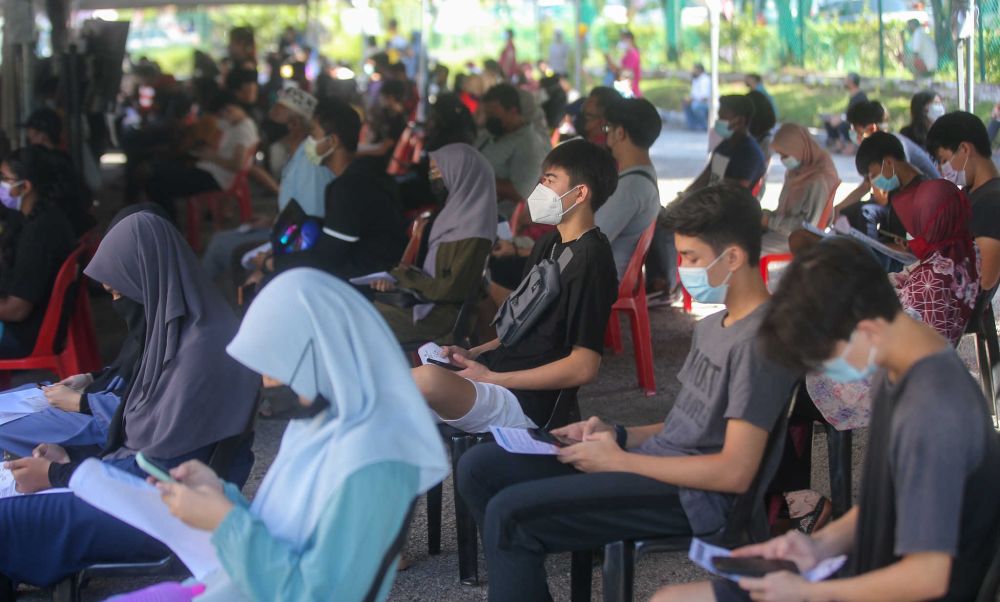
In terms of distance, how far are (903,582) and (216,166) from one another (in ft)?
27.5

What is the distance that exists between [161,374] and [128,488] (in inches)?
30.9

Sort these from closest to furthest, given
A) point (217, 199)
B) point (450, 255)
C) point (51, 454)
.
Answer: point (51, 454), point (450, 255), point (217, 199)

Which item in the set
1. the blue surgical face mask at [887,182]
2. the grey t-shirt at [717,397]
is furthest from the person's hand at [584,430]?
the blue surgical face mask at [887,182]

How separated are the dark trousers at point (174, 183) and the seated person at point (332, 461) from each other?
7.47 meters

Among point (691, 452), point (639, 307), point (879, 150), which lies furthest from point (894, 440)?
point (639, 307)

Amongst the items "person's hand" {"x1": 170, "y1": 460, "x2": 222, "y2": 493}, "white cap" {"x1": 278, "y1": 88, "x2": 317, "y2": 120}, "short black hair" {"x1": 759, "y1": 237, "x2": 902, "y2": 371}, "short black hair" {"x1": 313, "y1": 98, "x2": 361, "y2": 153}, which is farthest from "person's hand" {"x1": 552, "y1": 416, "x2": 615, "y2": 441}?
"white cap" {"x1": 278, "y1": 88, "x2": 317, "y2": 120}

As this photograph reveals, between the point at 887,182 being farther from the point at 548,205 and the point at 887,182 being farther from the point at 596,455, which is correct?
the point at 596,455

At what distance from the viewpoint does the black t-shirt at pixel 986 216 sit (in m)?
4.26

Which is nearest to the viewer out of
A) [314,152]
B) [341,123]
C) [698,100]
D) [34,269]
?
[34,269]

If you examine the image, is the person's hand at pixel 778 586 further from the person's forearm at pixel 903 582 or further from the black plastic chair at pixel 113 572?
the black plastic chair at pixel 113 572

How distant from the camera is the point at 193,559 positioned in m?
2.19

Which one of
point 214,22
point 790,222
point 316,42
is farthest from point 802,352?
point 214,22

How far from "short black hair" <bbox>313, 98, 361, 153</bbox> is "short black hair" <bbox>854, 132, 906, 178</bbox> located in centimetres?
241

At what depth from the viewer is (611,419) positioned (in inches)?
199
